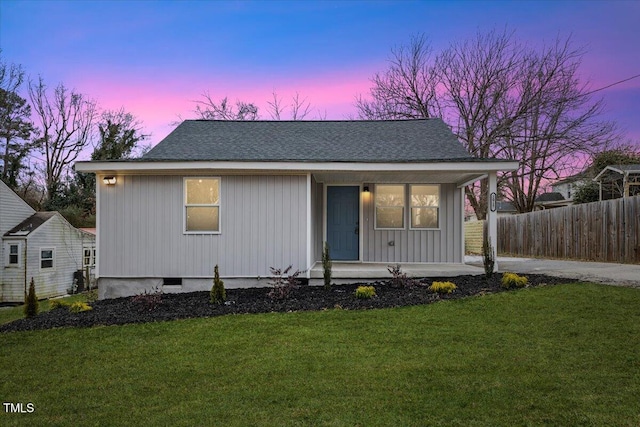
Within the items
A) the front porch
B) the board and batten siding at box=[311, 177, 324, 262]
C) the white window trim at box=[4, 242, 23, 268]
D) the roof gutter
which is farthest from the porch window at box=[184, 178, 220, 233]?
the white window trim at box=[4, 242, 23, 268]

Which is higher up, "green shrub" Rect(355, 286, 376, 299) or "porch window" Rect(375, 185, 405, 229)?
"porch window" Rect(375, 185, 405, 229)

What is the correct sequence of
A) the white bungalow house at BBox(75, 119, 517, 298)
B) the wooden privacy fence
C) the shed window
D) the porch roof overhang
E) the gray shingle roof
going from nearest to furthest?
the porch roof overhang, the white bungalow house at BBox(75, 119, 517, 298), the gray shingle roof, the wooden privacy fence, the shed window

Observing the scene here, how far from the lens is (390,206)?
36.2 ft

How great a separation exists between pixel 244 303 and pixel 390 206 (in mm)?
4881

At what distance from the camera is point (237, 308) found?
7141 millimetres

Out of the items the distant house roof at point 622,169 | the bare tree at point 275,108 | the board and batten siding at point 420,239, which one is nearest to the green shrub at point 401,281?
the board and batten siding at point 420,239

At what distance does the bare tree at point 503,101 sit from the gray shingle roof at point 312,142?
33.3 ft

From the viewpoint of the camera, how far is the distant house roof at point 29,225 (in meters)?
20.2

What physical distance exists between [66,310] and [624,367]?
8212 millimetres

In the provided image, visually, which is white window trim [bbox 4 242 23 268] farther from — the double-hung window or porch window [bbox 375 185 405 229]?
porch window [bbox 375 185 405 229]

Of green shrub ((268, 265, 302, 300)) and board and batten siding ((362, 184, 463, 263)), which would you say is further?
board and batten siding ((362, 184, 463, 263))

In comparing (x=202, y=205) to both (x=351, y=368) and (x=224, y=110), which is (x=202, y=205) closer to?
(x=351, y=368)

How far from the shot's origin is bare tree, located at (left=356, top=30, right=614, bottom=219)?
19.5 meters

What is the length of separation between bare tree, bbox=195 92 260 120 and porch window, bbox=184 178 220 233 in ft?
56.1
